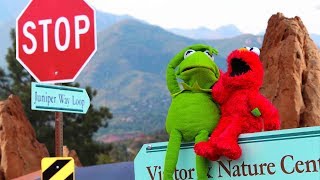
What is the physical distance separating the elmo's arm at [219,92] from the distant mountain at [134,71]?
68.7 metres

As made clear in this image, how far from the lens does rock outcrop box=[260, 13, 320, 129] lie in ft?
35.8

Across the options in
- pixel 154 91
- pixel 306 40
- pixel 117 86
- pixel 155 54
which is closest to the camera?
pixel 306 40

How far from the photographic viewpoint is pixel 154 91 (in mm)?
105375

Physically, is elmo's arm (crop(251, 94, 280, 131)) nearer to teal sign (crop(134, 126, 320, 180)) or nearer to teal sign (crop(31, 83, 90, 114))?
teal sign (crop(134, 126, 320, 180))

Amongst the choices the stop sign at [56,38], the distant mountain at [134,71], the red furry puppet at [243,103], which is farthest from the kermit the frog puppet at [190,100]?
the distant mountain at [134,71]

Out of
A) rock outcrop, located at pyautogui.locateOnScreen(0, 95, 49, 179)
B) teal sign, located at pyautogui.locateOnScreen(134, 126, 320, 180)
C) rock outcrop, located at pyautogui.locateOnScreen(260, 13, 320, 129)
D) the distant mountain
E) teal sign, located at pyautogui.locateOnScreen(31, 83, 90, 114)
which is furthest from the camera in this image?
the distant mountain

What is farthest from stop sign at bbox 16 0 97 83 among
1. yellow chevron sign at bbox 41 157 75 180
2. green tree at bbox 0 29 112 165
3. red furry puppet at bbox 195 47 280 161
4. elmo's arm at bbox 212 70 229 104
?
green tree at bbox 0 29 112 165

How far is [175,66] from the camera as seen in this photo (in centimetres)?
493

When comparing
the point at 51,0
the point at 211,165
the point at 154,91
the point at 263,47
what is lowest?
the point at 211,165

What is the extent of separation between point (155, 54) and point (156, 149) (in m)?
129

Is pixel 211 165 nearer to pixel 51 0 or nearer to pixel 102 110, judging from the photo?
pixel 51 0

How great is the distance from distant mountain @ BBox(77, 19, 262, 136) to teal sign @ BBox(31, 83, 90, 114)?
67.7 m

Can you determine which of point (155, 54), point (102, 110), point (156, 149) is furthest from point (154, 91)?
point (156, 149)

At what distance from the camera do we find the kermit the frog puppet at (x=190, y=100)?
448 centimetres
